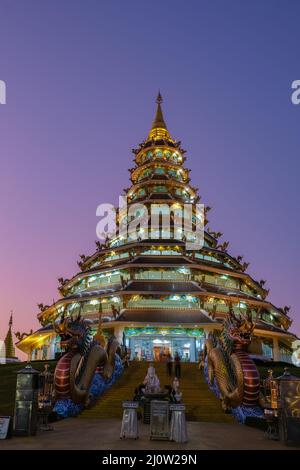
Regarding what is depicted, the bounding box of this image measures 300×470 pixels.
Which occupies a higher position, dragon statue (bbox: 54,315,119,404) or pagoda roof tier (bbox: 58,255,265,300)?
pagoda roof tier (bbox: 58,255,265,300)

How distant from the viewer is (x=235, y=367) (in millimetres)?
16125

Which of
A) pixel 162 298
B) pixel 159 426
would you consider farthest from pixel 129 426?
pixel 162 298

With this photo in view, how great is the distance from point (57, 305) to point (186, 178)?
1059 inches

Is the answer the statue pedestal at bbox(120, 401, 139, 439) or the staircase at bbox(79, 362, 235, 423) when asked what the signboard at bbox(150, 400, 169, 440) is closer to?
the statue pedestal at bbox(120, 401, 139, 439)

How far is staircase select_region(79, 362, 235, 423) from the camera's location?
17.5 meters

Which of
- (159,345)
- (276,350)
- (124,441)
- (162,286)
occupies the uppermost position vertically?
(162,286)

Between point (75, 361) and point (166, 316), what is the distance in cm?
1588

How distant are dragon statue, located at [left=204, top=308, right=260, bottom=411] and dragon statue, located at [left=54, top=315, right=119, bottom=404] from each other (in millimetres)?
5633

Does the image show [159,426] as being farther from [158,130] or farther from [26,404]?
[158,130]

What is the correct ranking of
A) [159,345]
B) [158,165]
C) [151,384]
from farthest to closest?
[158,165] → [159,345] → [151,384]

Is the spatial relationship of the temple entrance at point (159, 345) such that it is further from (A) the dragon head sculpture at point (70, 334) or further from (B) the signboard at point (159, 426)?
(B) the signboard at point (159, 426)

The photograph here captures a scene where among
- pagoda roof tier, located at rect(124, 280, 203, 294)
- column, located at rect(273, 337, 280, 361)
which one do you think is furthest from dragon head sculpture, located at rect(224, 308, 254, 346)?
column, located at rect(273, 337, 280, 361)
